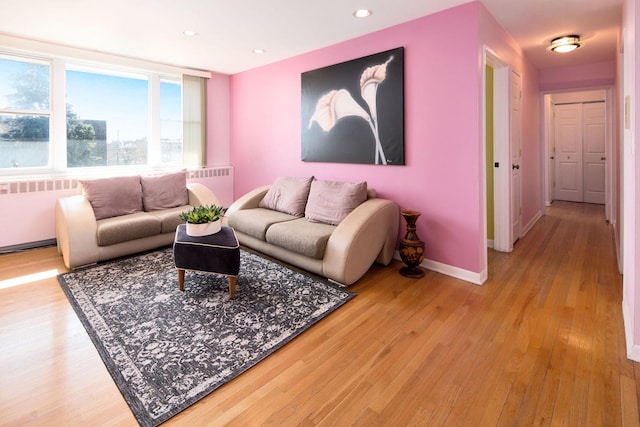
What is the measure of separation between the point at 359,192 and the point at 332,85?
1.43 meters

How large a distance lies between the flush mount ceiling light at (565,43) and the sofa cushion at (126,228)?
16.1 ft

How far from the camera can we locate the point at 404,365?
6.22 ft

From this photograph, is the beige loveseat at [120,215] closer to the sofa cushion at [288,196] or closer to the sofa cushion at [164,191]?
the sofa cushion at [164,191]

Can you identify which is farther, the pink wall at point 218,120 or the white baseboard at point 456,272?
the pink wall at point 218,120

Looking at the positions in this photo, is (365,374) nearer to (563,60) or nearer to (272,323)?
(272,323)

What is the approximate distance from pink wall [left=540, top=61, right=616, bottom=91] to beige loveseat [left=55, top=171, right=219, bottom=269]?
5.33 metres

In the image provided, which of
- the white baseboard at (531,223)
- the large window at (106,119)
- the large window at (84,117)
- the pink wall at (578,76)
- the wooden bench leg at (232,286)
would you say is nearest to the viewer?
the wooden bench leg at (232,286)

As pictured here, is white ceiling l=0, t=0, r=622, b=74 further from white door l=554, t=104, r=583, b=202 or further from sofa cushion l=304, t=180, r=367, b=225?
white door l=554, t=104, r=583, b=202

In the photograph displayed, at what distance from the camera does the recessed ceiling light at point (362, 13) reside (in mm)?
3003

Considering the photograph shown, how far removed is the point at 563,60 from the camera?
4754 mm

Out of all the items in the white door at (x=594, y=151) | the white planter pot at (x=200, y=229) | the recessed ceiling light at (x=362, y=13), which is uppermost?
the recessed ceiling light at (x=362, y=13)

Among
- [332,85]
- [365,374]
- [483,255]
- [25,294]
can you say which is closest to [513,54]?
[332,85]

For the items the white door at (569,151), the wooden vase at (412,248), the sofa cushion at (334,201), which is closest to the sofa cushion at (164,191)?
the sofa cushion at (334,201)

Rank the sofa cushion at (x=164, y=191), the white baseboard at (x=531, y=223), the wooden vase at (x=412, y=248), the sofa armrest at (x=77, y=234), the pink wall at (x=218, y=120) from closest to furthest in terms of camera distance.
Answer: the wooden vase at (x=412, y=248), the sofa armrest at (x=77, y=234), the sofa cushion at (x=164, y=191), the white baseboard at (x=531, y=223), the pink wall at (x=218, y=120)
